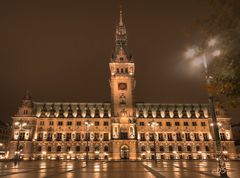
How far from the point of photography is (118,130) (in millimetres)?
89188

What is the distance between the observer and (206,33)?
13766 millimetres

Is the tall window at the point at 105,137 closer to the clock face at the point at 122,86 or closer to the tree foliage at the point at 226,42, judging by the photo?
the clock face at the point at 122,86

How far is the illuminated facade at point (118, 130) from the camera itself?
8944cm

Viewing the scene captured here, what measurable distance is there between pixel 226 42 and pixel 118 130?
3117 inches

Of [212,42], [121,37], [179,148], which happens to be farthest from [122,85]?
[212,42]

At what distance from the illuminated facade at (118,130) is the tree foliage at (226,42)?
76.1 meters

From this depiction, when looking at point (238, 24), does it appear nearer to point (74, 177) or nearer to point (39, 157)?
point (74, 177)

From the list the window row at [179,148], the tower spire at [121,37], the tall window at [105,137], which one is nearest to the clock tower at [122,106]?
the tall window at [105,137]

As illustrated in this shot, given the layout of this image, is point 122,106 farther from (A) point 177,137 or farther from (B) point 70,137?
(A) point 177,137

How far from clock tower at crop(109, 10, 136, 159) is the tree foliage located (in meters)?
76.0

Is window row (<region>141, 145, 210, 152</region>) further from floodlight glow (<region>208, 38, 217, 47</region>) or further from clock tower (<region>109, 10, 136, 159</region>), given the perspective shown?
floodlight glow (<region>208, 38, 217, 47</region>)

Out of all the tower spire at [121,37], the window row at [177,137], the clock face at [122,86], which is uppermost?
the tower spire at [121,37]

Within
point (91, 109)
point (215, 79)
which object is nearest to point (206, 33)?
point (215, 79)

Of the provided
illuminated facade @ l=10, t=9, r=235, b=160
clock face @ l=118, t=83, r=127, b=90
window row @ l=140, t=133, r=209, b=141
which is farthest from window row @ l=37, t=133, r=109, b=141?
clock face @ l=118, t=83, r=127, b=90
